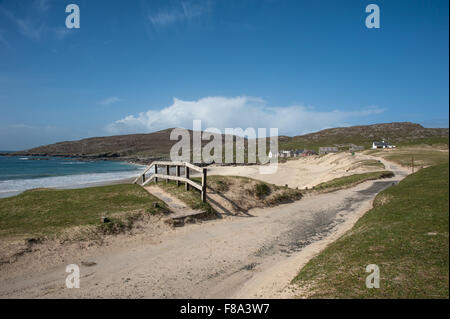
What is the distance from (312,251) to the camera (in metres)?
10.6

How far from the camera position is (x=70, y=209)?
522 inches

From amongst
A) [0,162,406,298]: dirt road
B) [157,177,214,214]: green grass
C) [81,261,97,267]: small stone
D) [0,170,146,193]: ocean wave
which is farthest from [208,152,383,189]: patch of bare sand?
[81,261,97,267]: small stone

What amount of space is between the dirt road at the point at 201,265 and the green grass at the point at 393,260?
3.66 feet

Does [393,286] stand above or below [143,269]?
above

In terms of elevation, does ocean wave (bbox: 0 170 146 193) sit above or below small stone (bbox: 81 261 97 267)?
below

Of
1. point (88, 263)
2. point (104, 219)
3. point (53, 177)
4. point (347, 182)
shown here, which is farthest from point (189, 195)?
point (53, 177)

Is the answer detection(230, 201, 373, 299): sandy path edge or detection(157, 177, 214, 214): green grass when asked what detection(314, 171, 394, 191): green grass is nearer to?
detection(157, 177, 214, 214): green grass

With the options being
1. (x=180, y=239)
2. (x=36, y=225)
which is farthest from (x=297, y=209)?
(x=36, y=225)

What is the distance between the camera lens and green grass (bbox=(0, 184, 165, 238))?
433 inches

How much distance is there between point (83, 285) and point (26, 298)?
141 centimetres

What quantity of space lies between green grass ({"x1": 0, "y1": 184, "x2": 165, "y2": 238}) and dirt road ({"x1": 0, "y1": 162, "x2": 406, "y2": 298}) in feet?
7.29

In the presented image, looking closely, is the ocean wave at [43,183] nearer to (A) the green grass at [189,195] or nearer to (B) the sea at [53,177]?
(B) the sea at [53,177]

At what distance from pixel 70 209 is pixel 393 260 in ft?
47.3
